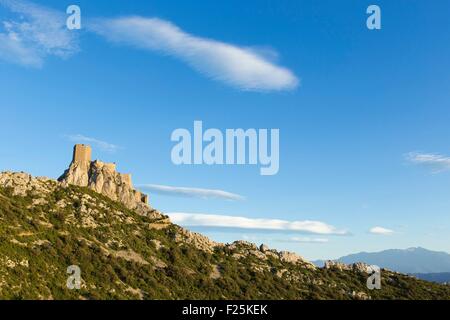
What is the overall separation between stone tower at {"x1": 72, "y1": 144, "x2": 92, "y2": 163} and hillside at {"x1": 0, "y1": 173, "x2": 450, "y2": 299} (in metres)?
8.74

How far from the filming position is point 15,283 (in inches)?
2308

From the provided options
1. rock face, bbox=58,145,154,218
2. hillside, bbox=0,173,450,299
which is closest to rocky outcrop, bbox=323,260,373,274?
hillside, bbox=0,173,450,299

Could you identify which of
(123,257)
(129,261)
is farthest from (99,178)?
(129,261)

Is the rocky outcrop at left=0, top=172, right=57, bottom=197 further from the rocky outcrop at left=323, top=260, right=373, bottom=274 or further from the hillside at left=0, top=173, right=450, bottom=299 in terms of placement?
the rocky outcrop at left=323, top=260, right=373, bottom=274

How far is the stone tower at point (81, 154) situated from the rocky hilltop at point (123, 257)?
0.33 meters

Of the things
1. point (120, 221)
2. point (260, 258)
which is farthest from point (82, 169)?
point (260, 258)

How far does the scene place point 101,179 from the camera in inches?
4274

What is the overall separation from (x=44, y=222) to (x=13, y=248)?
1472 cm

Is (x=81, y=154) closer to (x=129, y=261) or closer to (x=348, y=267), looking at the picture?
(x=129, y=261)

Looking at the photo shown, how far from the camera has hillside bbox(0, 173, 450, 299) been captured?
67.3 metres

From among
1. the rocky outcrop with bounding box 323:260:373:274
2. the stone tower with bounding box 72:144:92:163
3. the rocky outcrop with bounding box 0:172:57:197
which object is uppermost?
the stone tower with bounding box 72:144:92:163

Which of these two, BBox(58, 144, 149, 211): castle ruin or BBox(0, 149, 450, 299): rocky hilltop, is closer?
BBox(0, 149, 450, 299): rocky hilltop

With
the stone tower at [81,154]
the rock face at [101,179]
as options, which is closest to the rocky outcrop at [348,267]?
the rock face at [101,179]
